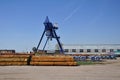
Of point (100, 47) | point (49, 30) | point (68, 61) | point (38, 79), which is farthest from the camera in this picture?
point (100, 47)

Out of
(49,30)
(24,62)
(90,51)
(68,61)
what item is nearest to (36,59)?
(24,62)

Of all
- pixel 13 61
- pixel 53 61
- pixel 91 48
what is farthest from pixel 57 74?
pixel 91 48

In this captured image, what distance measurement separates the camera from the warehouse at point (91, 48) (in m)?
125

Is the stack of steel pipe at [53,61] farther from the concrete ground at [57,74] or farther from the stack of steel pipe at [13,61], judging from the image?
the concrete ground at [57,74]

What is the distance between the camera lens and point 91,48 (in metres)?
125

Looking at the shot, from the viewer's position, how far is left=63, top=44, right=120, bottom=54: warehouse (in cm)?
12494

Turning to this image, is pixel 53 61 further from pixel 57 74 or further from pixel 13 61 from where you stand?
pixel 57 74

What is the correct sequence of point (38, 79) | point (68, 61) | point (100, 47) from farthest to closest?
point (100, 47) < point (68, 61) < point (38, 79)

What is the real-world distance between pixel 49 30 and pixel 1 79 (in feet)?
210

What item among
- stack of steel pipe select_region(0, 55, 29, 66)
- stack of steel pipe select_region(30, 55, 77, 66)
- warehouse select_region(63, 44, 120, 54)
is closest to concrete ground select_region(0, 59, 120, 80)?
stack of steel pipe select_region(30, 55, 77, 66)

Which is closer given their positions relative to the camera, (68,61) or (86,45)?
(68,61)

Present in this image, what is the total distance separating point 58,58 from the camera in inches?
1711

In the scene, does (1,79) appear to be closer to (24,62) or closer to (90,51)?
(24,62)

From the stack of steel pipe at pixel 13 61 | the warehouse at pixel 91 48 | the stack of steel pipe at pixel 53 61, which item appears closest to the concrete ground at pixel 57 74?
the stack of steel pipe at pixel 53 61
